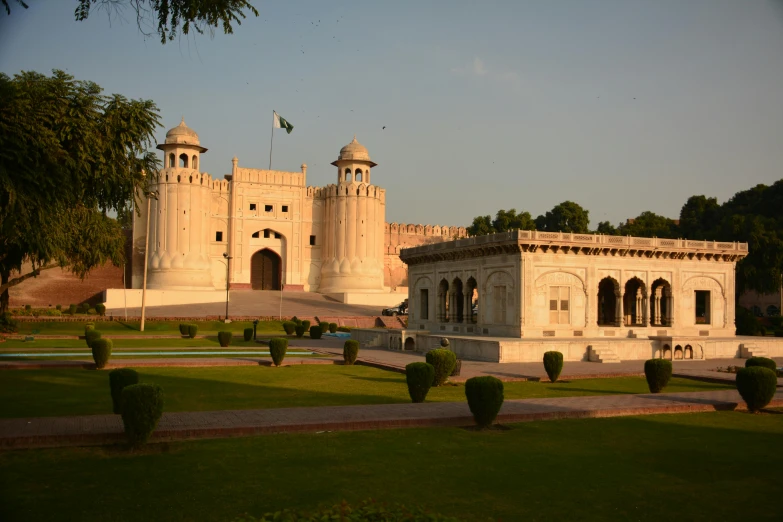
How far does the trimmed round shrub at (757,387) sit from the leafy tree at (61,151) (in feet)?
42.8

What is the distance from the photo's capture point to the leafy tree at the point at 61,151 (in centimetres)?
1225

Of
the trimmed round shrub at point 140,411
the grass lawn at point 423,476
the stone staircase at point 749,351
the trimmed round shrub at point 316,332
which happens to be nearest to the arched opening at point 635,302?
the stone staircase at point 749,351

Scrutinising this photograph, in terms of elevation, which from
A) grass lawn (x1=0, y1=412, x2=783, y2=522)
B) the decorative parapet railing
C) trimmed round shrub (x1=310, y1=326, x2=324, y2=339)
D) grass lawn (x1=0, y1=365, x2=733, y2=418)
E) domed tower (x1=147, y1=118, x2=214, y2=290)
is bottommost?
grass lawn (x1=0, y1=412, x2=783, y2=522)

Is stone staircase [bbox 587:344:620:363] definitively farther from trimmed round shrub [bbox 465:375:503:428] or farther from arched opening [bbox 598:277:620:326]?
trimmed round shrub [bbox 465:375:503:428]

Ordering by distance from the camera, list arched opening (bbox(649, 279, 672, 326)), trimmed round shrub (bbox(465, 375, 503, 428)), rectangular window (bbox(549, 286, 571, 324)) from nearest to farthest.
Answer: trimmed round shrub (bbox(465, 375, 503, 428)), rectangular window (bbox(549, 286, 571, 324)), arched opening (bbox(649, 279, 672, 326))

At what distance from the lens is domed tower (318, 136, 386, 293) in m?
60.5

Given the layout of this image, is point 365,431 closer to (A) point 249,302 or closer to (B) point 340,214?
(A) point 249,302

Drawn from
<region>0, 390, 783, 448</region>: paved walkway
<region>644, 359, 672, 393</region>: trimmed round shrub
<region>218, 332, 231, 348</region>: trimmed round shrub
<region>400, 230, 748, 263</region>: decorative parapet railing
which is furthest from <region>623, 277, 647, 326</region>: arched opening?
<region>218, 332, 231, 348</region>: trimmed round shrub

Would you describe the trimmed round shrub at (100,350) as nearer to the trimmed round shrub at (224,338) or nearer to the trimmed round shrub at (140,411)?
the trimmed round shrub at (224,338)

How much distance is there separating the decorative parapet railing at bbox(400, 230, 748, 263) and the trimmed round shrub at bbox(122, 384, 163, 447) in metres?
17.7

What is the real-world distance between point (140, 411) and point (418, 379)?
596 centimetres

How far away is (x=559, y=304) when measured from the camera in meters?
27.0

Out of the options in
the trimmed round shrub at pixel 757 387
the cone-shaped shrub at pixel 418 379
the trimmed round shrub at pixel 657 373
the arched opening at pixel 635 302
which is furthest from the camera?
the arched opening at pixel 635 302

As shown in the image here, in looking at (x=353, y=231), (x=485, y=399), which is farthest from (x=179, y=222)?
(x=485, y=399)
